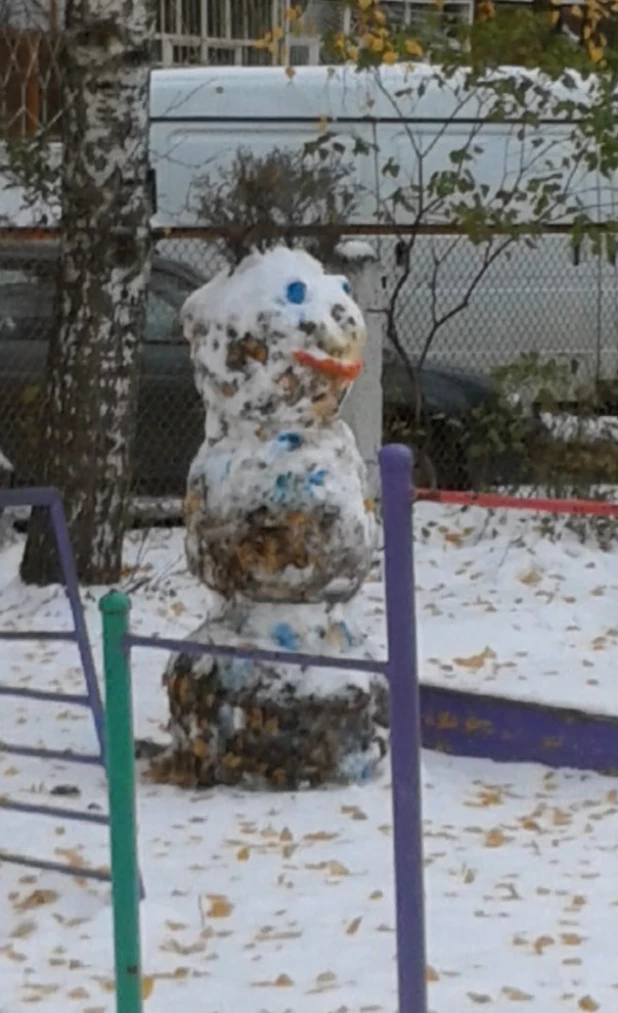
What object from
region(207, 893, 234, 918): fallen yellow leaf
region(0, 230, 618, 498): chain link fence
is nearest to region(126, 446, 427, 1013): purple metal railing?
region(207, 893, 234, 918): fallen yellow leaf

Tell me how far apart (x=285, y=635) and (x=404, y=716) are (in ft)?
6.95

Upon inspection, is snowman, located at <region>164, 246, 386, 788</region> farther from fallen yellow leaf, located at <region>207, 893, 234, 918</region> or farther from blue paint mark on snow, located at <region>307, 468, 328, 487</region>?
fallen yellow leaf, located at <region>207, 893, 234, 918</region>

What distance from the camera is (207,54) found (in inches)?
920

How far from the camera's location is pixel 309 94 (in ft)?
37.7

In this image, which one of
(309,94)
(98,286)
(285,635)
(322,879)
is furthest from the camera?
(309,94)

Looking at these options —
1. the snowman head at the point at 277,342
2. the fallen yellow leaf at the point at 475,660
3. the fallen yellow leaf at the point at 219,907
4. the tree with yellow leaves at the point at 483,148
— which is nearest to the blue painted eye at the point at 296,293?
the snowman head at the point at 277,342

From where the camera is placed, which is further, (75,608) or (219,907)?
(75,608)

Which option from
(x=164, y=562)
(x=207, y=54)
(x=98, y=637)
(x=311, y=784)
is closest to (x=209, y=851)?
(x=311, y=784)

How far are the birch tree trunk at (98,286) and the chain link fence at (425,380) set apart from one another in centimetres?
99

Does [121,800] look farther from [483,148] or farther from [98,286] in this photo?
[483,148]

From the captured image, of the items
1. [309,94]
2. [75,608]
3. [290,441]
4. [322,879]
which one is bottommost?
[322,879]

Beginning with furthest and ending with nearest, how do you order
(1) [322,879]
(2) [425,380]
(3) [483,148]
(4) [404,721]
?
(3) [483,148] < (2) [425,380] < (1) [322,879] < (4) [404,721]

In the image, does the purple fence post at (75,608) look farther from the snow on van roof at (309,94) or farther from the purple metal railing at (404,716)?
the snow on van roof at (309,94)

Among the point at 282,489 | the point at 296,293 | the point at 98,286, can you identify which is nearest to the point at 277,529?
the point at 282,489
